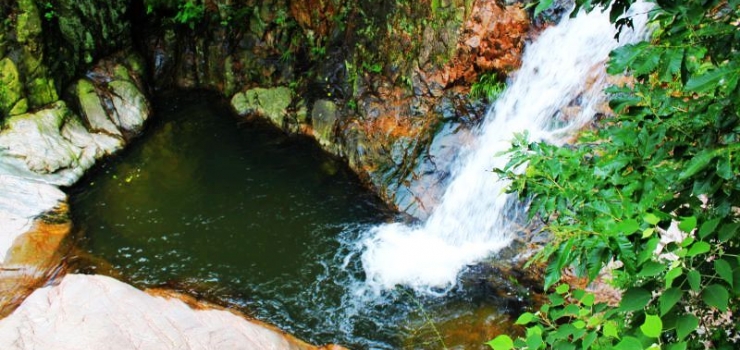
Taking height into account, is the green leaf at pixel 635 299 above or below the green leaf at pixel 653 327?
above

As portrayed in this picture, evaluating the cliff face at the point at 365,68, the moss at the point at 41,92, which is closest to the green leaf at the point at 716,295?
the cliff face at the point at 365,68

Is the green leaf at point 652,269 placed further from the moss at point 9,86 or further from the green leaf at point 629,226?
the moss at point 9,86

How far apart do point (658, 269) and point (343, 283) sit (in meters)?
5.05

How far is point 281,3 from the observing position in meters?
10.2

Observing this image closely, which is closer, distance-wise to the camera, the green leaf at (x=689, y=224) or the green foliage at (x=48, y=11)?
the green leaf at (x=689, y=224)

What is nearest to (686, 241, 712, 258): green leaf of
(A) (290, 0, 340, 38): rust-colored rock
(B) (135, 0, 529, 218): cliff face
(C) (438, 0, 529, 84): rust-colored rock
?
(B) (135, 0, 529, 218): cliff face

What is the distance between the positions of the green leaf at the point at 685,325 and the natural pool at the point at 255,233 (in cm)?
409

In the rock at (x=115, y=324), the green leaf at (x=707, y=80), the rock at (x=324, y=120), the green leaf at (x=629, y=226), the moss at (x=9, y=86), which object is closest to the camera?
the green leaf at (x=707, y=80)

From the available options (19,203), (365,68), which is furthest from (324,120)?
(19,203)

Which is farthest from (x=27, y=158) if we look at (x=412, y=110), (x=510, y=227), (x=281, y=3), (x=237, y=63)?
(x=510, y=227)

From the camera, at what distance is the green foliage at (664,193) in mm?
1562

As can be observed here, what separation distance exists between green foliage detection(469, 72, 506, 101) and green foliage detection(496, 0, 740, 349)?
5.39 metres

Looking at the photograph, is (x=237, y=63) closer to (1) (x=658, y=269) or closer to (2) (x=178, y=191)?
(2) (x=178, y=191)

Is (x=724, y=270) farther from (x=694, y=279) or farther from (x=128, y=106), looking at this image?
(x=128, y=106)
